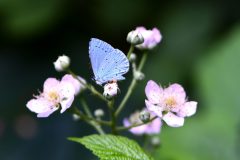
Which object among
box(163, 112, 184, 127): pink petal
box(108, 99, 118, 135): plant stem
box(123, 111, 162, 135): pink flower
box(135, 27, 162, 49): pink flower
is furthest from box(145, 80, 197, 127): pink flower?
box(123, 111, 162, 135): pink flower

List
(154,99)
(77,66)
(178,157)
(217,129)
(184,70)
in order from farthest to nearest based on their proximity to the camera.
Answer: (77,66)
(184,70)
(217,129)
(178,157)
(154,99)

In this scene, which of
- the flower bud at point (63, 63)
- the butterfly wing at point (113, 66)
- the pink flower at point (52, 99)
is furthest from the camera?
the flower bud at point (63, 63)

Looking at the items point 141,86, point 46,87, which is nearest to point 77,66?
point 141,86

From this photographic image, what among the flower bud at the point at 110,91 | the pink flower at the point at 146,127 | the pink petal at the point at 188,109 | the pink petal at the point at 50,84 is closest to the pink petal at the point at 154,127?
the pink flower at the point at 146,127

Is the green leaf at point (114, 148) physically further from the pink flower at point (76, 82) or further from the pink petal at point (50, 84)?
the pink petal at point (50, 84)

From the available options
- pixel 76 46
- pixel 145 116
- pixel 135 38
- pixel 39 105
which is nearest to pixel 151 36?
pixel 135 38

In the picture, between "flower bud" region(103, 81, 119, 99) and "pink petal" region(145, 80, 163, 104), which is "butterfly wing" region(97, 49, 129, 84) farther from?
"pink petal" region(145, 80, 163, 104)

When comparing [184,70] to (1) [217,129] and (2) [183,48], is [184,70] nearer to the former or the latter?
(2) [183,48]
